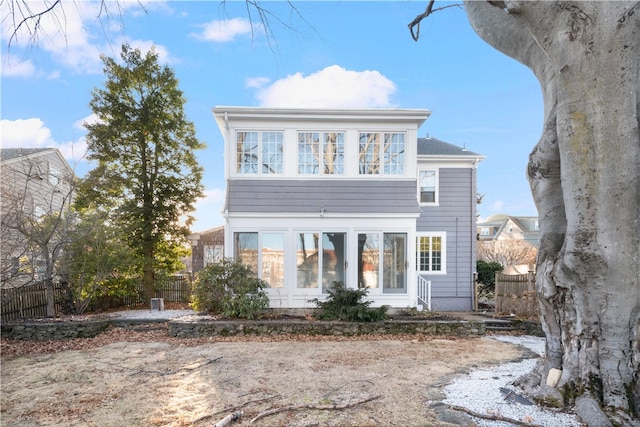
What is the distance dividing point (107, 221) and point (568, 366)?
40.0 feet

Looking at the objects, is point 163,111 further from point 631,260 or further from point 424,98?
point 631,260

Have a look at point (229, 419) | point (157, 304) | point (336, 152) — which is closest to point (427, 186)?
point (336, 152)

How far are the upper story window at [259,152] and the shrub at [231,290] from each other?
112 inches

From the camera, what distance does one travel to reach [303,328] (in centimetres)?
797

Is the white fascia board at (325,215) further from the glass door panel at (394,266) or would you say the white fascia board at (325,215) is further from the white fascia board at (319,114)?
the white fascia board at (319,114)

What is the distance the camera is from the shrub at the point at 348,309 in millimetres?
8070

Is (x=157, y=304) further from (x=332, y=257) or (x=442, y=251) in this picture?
(x=442, y=251)

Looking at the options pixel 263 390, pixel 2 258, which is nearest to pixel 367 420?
pixel 263 390

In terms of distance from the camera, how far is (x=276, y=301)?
31.8ft

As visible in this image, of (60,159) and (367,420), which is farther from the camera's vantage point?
(60,159)

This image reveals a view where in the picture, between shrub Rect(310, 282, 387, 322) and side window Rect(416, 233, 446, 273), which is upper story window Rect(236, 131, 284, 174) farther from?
side window Rect(416, 233, 446, 273)

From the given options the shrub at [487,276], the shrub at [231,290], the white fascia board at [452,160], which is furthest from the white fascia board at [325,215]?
the shrub at [487,276]

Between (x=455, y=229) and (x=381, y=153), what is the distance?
4264 mm

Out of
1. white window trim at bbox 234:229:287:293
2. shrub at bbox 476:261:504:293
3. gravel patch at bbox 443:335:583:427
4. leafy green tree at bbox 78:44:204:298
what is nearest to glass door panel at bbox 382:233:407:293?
white window trim at bbox 234:229:287:293
